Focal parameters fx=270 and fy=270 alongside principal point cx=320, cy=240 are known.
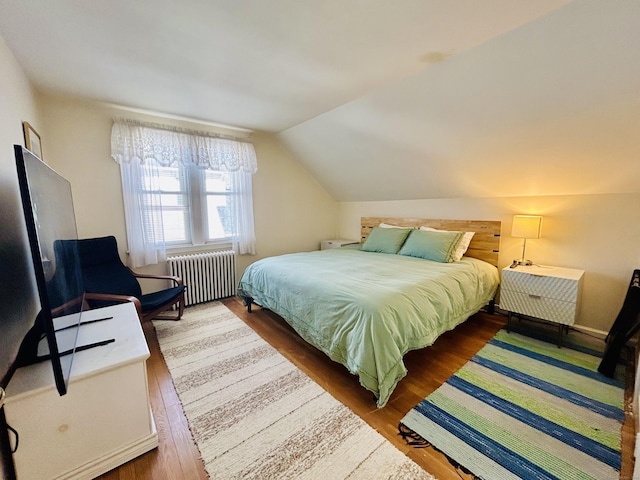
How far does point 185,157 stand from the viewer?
3.23 meters

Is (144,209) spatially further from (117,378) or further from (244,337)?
(117,378)

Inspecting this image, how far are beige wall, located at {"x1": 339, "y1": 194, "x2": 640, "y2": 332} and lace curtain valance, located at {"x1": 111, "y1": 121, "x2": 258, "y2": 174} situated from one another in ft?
10.3

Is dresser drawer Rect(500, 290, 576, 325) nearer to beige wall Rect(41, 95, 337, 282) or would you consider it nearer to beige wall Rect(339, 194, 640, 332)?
beige wall Rect(339, 194, 640, 332)

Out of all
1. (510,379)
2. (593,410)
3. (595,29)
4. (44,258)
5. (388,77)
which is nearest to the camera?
(44,258)

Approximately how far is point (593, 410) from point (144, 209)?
414 cm

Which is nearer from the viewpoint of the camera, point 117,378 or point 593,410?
point 117,378

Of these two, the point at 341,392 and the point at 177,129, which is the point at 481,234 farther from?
the point at 177,129

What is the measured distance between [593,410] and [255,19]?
3.10m

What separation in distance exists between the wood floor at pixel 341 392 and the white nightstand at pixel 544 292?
38 centimetres

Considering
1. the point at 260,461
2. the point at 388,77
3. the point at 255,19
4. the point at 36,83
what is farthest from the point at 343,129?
the point at 260,461

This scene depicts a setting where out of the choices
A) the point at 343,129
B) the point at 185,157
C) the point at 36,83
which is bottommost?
the point at 185,157

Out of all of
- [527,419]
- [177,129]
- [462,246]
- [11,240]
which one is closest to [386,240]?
[462,246]

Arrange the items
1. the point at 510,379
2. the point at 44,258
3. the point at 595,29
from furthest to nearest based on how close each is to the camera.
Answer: the point at 510,379 → the point at 595,29 → the point at 44,258

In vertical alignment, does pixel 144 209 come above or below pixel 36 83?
below
